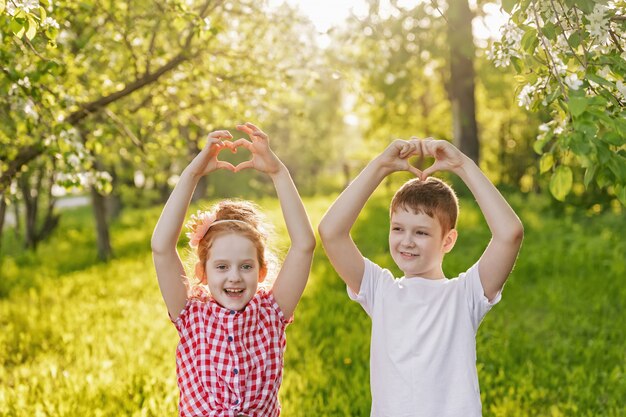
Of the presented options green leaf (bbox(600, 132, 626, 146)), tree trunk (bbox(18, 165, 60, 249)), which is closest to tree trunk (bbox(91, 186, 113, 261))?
tree trunk (bbox(18, 165, 60, 249))

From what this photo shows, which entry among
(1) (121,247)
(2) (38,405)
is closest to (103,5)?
(2) (38,405)

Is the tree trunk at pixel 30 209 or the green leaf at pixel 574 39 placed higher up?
the tree trunk at pixel 30 209

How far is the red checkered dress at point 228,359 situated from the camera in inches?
115

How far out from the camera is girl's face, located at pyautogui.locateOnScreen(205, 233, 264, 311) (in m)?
2.98

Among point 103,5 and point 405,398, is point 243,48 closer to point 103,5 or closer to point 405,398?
point 103,5

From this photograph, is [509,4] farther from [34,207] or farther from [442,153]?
[34,207]

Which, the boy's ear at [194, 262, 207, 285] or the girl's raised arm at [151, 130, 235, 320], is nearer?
the girl's raised arm at [151, 130, 235, 320]

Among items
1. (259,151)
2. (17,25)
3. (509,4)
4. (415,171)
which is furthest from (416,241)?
(17,25)

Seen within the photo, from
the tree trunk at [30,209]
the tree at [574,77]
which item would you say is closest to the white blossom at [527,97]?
the tree at [574,77]

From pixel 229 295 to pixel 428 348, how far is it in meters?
0.82

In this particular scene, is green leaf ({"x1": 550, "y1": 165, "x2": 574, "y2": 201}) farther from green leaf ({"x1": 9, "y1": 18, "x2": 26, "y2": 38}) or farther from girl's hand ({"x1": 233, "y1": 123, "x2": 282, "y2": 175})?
green leaf ({"x1": 9, "y1": 18, "x2": 26, "y2": 38})

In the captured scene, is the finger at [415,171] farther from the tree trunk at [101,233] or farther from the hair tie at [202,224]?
the tree trunk at [101,233]

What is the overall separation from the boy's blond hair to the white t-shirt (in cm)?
25

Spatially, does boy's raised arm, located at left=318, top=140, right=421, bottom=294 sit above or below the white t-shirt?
above
